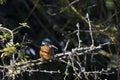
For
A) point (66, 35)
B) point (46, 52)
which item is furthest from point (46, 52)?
point (66, 35)

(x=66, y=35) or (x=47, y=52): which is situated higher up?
(x=66, y=35)

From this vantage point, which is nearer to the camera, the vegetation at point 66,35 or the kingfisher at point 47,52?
the kingfisher at point 47,52

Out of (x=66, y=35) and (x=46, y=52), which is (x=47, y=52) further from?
(x=66, y=35)

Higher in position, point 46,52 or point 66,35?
point 66,35

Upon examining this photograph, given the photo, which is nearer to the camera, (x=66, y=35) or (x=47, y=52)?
(x=47, y=52)

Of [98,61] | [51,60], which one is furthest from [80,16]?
[51,60]

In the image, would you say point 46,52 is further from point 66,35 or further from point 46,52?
point 66,35

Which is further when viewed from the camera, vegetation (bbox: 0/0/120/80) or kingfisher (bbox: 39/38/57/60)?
vegetation (bbox: 0/0/120/80)

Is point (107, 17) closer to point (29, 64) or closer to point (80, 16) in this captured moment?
point (80, 16)

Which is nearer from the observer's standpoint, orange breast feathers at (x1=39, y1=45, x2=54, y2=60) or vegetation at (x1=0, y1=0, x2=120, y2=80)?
orange breast feathers at (x1=39, y1=45, x2=54, y2=60)

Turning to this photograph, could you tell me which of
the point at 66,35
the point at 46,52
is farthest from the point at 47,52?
the point at 66,35

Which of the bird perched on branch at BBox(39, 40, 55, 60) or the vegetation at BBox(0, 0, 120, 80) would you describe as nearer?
the bird perched on branch at BBox(39, 40, 55, 60)

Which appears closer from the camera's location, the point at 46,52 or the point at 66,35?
the point at 46,52

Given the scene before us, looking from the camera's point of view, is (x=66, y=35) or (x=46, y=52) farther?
(x=66, y=35)
